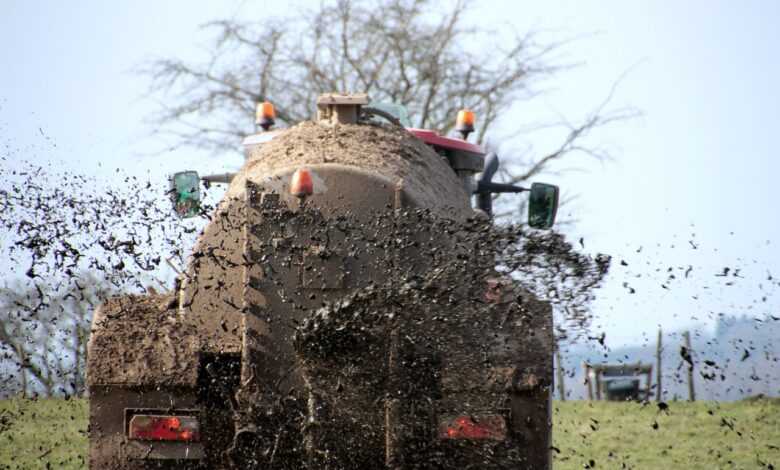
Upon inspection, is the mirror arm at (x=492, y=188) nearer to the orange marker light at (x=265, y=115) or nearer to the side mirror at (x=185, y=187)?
the orange marker light at (x=265, y=115)

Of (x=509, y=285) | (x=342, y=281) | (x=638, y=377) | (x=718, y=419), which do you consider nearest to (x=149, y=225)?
(x=342, y=281)

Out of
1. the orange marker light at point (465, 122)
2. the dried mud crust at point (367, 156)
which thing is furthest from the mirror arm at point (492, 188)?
the dried mud crust at point (367, 156)

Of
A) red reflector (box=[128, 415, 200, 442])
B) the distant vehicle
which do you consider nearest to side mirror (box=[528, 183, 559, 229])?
red reflector (box=[128, 415, 200, 442])

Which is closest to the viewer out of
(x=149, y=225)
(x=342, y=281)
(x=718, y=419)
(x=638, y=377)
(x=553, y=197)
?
(x=342, y=281)

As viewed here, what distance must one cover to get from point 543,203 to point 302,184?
2.33 metres

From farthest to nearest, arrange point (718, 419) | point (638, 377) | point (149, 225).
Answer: point (638, 377), point (718, 419), point (149, 225)

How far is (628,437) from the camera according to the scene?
36.5 ft

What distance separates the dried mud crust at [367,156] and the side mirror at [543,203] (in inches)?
38.9

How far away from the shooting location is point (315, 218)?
18.6 ft

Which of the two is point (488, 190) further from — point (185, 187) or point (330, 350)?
point (330, 350)

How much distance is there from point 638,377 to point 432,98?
5.12 meters

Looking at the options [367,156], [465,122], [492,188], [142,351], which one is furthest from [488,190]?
[142,351]

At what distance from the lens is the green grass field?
372 inches

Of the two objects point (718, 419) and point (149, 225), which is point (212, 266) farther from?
point (718, 419)
